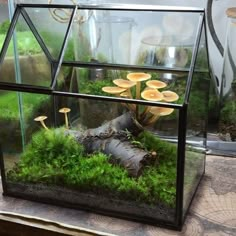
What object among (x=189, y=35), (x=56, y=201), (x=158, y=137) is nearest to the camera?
(x=158, y=137)

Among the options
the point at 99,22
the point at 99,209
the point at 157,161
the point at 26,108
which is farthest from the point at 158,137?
the point at 99,22

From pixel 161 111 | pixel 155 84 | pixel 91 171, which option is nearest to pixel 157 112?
pixel 161 111

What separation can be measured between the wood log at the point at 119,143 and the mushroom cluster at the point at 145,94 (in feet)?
0.11

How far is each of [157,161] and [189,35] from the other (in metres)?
0.44

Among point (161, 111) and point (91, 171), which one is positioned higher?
point (161, 111)

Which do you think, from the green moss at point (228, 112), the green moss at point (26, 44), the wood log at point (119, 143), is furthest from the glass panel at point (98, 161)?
the green moss at point (228, 112)

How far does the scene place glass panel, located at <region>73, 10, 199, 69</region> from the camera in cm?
107

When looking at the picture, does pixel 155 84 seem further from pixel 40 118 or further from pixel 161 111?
pixel 40 118

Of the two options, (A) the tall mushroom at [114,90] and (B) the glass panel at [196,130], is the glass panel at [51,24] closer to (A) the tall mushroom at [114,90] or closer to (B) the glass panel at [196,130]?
(A) the tall mushroom at [114,90]

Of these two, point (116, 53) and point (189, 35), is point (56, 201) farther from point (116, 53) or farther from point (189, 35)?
point (189, 35)

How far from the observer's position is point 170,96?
2.60ft

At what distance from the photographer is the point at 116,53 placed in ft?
3.78

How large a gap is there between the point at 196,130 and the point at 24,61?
49 centimetres

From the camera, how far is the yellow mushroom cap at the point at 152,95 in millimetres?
771
